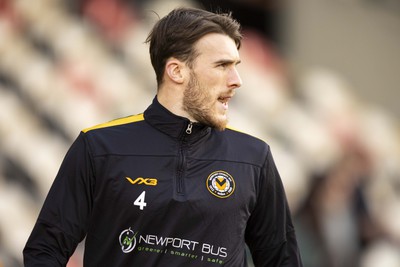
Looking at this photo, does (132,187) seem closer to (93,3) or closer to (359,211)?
(93,3)

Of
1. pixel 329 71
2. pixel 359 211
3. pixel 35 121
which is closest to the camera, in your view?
pixel 35 121

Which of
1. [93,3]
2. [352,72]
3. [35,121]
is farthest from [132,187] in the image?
[352,72]

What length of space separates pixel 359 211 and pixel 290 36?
1819mm

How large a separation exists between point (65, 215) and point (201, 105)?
55 centimetres

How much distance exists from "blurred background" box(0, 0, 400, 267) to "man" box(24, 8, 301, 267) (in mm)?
3725

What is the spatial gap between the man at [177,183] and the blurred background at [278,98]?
373cm

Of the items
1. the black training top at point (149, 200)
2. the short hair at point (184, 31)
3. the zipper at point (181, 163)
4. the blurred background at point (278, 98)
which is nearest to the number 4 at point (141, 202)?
the black training top at point (149, 200)

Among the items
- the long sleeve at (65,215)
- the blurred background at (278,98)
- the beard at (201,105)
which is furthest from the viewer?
the blurred background at (278,98)

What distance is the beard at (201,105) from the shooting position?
286cm

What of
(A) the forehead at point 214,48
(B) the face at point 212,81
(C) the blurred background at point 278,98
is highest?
(A) the forehead at point 214,48

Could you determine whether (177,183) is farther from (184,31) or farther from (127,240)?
(184,31)

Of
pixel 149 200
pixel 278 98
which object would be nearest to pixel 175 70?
pixel 149 200

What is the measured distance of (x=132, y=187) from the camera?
278 centimetres

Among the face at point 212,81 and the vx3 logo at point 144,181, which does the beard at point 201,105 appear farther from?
the vx3 logo at point 144,181
